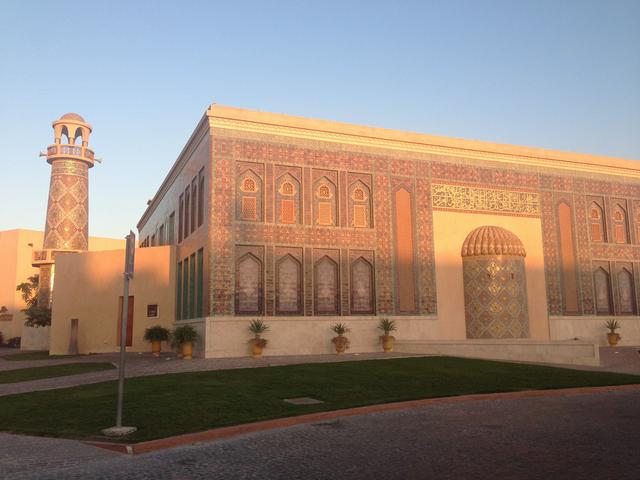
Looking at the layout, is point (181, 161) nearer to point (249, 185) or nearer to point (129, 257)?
point (249, 185)

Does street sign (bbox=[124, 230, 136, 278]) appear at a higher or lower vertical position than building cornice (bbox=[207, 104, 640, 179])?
lower

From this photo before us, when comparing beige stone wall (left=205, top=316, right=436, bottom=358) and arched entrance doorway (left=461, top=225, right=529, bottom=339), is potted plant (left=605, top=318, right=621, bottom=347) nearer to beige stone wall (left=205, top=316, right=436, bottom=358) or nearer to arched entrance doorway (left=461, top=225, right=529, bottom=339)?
arched entrance doorway (left=461, top=225, right=529, bottom=339)

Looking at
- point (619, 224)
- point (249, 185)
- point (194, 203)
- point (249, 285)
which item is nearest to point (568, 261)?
point (619, 224)

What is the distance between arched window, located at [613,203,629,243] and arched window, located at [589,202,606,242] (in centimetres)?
82

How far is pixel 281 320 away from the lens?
73.4ft

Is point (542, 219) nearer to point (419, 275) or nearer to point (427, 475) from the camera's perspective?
→ point (419, 275)

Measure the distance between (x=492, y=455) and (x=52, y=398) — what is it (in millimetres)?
9278

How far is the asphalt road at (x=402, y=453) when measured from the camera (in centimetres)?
614

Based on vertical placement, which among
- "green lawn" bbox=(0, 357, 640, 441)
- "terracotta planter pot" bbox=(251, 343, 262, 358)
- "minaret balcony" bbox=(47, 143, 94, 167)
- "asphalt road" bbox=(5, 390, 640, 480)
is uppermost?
"minaret balcony" bbox=(47, 143, 94, 167)

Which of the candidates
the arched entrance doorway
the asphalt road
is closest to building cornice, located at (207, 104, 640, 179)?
the arched entrance doorway

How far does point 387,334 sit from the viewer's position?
76.5ft

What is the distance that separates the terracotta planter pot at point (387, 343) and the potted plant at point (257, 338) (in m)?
4.80

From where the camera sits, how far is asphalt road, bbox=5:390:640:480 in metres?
6.14

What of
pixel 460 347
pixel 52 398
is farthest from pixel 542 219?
pixel 52 398
